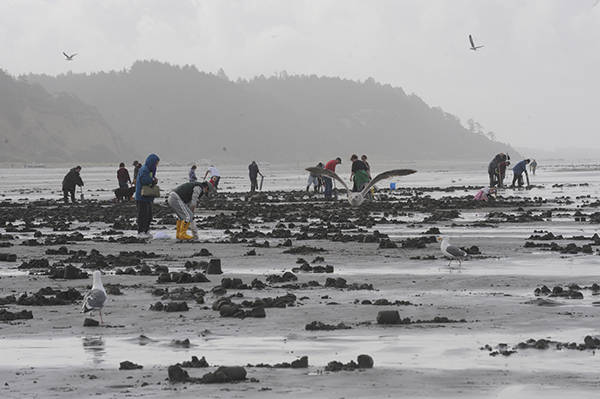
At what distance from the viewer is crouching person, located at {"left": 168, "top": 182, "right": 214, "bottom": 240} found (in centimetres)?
2122

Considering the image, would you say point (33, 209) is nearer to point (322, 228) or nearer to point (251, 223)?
point (251, 223)

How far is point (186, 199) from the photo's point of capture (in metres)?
21.5

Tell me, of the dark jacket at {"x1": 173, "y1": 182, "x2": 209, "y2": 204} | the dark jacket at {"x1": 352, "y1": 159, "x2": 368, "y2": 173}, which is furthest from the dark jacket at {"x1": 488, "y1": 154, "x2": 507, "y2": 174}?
the dark jacket at {"x1": 173, "y1": 182, "x2": 209, "y2": 204}

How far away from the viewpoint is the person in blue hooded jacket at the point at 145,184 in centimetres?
2192

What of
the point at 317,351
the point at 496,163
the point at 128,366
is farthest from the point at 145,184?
the point at 496,163

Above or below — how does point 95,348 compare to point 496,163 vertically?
below

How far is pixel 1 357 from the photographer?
8.91m

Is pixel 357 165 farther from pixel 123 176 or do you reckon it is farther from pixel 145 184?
pixel 145 184

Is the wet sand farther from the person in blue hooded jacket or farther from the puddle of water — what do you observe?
the person in blue hooded jacket

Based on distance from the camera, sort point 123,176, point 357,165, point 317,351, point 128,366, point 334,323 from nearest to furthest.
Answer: point 128,366, point 317,351, point 334,323, point 357,165, point 123,176

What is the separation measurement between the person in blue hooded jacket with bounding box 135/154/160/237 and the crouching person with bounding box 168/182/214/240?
929 mm

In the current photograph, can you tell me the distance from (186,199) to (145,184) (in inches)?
46.9

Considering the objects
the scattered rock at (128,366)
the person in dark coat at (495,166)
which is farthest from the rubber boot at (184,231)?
the person in dark coat at (495,166)

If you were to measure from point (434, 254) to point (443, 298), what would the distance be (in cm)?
568
